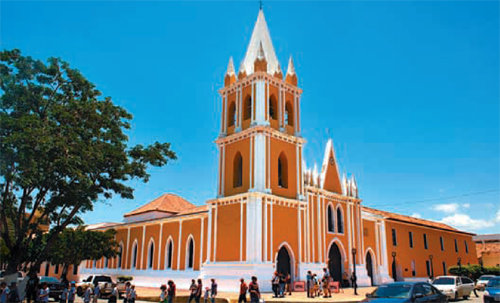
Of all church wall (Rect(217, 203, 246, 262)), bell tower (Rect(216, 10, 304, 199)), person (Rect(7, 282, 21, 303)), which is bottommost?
person (Rect(7, 282, 21, 303))

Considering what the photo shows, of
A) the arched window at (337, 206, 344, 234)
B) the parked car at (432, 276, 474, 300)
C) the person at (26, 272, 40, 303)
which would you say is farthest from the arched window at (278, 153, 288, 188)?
the person at (26, 272, 40, 303)

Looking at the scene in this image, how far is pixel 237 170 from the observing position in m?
28.6

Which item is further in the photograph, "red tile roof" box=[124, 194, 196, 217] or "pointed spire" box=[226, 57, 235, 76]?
"red tile roof" box=[124, 194, 196, 217]

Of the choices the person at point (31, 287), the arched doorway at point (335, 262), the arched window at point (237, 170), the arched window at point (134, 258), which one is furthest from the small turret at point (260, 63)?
the arched window at point (134, 258)

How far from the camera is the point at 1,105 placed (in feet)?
53.7

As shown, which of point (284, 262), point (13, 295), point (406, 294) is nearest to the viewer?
point (406, 294)

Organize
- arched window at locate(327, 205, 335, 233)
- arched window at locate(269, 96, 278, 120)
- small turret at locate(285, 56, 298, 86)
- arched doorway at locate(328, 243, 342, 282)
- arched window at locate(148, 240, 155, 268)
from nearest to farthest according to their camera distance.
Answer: arched doorway at locate(328, 243, 342, 282) < arched window at locate(269, 96, 278, 120) < arched window at locate(327, 205, 335, 233) < small turret at locate(285, 56, 298, 86) < arched window at locate(148, 240, 155, 268)

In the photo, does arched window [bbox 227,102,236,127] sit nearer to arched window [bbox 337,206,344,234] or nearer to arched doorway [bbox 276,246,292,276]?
arched doorway [bbox 276,246,292,276]

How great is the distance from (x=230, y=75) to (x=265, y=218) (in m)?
12.1

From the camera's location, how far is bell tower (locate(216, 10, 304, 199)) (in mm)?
27047

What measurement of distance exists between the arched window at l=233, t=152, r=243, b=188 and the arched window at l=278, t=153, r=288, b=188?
2.66m

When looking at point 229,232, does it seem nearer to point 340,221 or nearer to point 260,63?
point 340,221

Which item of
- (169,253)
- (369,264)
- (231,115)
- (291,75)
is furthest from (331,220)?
(169,253)

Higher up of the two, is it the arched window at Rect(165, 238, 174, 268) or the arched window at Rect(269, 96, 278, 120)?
the arched window at Rect(269, 96, 278, 120)
